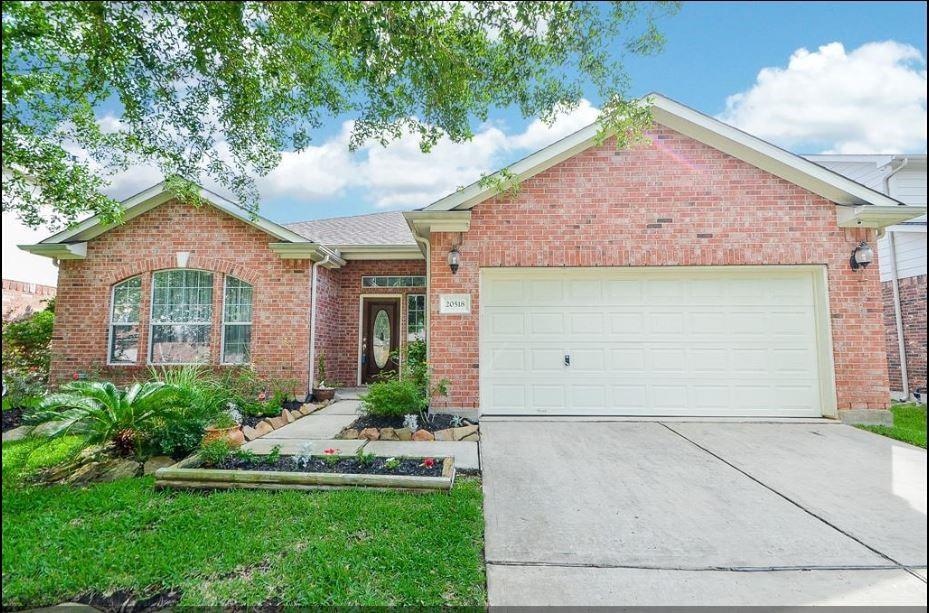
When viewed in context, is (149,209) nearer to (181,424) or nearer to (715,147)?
(181,424)

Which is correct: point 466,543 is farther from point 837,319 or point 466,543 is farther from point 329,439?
point 837,319

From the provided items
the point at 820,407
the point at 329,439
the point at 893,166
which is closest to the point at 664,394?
the point at 820,407

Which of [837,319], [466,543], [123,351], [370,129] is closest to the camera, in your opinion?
[466,543]

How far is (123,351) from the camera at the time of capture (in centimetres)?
895

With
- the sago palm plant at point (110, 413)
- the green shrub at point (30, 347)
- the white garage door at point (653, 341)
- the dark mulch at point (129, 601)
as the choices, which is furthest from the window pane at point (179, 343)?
the dark mulch at point (129, 601)

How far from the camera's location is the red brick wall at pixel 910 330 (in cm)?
878

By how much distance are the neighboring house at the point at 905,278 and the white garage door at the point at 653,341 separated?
3665mm

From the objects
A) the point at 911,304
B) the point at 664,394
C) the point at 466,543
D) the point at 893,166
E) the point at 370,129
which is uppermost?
the point at 893,166

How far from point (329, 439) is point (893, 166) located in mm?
13116

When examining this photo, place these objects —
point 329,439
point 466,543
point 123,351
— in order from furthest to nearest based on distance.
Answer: point 123,351 → point 329,439 → point 466,543

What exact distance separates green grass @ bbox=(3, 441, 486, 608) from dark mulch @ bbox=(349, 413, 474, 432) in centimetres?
234

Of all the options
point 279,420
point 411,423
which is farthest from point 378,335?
point 411,423

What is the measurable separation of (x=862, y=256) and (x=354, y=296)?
954 cm

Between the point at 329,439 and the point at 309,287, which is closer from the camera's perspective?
the point at 329,439
